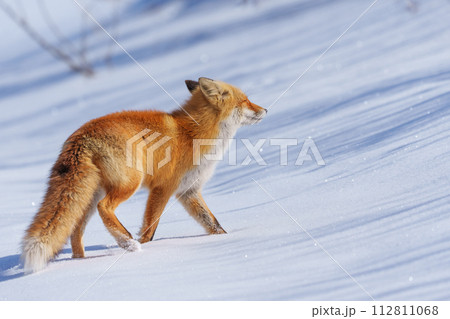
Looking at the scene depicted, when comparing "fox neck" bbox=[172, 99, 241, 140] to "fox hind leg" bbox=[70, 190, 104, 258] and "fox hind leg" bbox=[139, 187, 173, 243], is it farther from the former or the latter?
"fox hind leg" bbox=[70, 190, 104, 258]

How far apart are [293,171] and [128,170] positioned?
98.0 inches

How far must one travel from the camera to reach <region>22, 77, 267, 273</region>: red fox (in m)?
3.81

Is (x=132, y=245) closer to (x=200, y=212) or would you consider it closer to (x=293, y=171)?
(x=200, y=212)

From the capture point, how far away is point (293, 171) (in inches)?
242

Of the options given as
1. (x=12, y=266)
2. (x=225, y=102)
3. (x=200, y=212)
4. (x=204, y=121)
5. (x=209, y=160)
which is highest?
(x=225, y=102)

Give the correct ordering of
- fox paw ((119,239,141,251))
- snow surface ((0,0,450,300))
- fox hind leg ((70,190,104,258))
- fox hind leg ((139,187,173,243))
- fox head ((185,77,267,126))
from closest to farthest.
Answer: snow surface ((0,0,450,300)) < fox paw ((119,239,141,251)) < fox hind leg ((70,190,104,258)) < fox hind leg ((139,187,173,243)) < fox head ((185,77,267,126))

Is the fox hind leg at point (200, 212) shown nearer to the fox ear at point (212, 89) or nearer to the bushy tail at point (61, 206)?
the fox ear at point (212, 89)

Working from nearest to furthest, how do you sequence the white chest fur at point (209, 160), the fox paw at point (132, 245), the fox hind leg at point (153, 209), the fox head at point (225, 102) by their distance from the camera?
the fox paw at point (132, 245), the fox hind leg at point (153, 209), the white chest fur at point (209, 160), the fox head at point (225, 102)

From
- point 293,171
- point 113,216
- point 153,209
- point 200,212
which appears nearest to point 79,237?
point 113,216

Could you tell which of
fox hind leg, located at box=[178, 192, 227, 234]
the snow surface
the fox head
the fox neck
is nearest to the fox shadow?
the snow surface

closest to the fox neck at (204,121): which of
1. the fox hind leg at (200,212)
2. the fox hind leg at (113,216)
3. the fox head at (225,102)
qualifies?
the fox head at (225,102)

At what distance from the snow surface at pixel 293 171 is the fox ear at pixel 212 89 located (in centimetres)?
33

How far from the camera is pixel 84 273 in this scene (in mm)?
3611

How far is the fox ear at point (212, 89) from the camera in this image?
4934 millimetres
